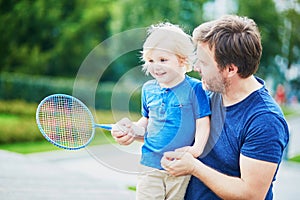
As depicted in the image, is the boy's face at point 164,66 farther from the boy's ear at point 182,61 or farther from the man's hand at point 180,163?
the man's hand at point 180,163

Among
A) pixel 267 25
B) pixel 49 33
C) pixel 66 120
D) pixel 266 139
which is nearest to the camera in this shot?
pixel 266 139

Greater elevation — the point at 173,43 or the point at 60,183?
the point at 173,43

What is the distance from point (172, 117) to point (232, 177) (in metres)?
0.35

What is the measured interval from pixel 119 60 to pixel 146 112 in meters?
15.9

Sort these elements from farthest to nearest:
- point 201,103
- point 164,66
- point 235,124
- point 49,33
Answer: point 49,33
point 164,66
point 201,103
point 235,124

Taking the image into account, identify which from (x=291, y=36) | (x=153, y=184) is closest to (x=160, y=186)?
(x=153, y=184)

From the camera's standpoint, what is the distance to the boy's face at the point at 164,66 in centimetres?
199

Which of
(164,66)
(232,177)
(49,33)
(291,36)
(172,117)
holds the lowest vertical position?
(49,33)

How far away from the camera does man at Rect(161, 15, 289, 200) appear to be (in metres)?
1.68

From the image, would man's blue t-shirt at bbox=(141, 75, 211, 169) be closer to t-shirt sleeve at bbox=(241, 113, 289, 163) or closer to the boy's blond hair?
the boy's blond hair

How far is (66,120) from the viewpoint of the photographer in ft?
7.84

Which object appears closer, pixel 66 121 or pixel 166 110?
pixel 166 110

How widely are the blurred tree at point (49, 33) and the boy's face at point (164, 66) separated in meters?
17.3

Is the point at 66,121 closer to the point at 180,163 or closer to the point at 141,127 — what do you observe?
the point at 141,127
